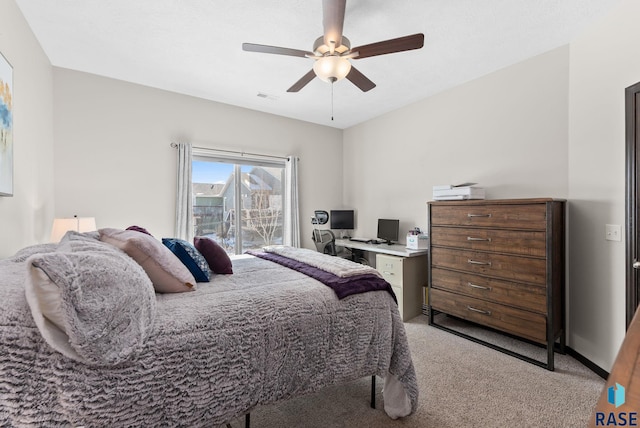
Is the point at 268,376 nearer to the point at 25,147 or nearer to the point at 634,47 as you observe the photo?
the point at 25,147

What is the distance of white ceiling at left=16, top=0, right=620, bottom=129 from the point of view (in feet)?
6.77

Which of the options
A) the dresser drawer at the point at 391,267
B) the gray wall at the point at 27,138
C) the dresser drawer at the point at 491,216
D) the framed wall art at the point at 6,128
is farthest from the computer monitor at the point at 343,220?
the framed wall art at the point at 6,128

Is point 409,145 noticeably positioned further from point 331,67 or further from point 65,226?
point 65,226

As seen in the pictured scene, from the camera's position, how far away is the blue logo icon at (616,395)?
45 centimetres

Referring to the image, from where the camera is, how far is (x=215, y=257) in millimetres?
2070

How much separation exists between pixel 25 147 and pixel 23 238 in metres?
0.70

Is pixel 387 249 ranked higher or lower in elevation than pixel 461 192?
lower

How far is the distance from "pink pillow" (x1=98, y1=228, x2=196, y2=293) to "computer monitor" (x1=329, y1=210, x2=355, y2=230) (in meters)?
3.32

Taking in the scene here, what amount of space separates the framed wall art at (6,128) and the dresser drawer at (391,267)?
327cm

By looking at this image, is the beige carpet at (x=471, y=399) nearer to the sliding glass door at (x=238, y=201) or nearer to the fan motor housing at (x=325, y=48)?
the fan motor housing at (x=325, y=48)

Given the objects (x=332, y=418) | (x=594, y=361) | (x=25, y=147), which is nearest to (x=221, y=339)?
(x=332, y=418)

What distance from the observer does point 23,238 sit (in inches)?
86.9

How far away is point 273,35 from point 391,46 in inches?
40.9

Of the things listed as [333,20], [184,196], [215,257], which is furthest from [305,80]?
[184,196]
